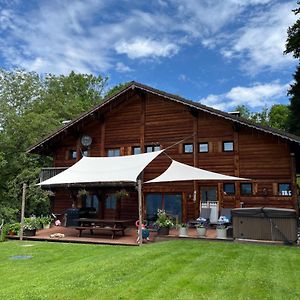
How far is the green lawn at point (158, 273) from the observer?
505 cm

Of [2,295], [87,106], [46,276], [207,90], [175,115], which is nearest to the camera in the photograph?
[2,295]

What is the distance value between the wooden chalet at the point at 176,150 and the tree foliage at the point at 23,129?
333cm

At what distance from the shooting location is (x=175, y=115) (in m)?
15.7

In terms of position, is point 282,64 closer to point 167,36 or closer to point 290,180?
point 167,36

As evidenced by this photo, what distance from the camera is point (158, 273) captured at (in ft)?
20.3

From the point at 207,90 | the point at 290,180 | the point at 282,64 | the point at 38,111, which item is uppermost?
the point at 207,90

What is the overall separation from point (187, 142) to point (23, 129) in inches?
447

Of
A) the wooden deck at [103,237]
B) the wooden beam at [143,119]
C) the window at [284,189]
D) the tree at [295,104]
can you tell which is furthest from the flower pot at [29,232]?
the tree at [295,104]

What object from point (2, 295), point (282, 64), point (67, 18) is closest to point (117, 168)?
point (67, 18)

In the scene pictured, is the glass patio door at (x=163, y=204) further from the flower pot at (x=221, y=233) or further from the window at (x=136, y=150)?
the flower pot at (x=221, y=233)

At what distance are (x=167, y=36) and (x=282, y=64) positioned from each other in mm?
12156

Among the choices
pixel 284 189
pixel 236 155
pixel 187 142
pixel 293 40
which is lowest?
pixel 284 189

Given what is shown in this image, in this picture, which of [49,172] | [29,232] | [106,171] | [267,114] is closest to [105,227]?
[106,171]

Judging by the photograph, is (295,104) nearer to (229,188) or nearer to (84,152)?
(229,188)
